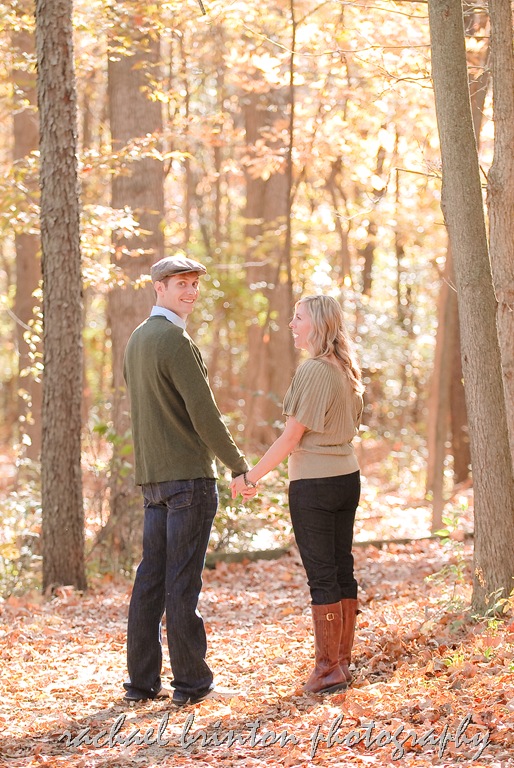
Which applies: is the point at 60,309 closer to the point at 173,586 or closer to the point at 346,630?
the point at 173,586

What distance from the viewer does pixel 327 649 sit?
16.9 ft

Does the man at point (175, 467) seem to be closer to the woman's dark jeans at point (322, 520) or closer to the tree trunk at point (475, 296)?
the woman's dark jeans at point (322, 520)

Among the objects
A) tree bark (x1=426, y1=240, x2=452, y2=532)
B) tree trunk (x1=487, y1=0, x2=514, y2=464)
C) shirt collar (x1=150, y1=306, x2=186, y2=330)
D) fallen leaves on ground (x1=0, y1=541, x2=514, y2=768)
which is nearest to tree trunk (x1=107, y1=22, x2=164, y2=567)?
tree bark (x1=426, y1=240, x2=452, y2=532)

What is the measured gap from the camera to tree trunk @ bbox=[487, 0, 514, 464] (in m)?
6.27

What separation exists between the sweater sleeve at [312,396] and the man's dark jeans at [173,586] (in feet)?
2.01

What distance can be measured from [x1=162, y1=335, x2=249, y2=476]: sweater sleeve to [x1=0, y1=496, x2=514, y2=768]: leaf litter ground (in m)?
1.39

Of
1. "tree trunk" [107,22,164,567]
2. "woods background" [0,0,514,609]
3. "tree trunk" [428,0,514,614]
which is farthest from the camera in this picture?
"tree trunk" [107,22,164,567]

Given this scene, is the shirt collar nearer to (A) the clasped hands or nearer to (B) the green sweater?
(B) the green sweater

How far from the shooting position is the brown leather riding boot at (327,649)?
5121 mm

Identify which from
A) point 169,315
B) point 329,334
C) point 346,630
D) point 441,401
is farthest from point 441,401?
point 169,315

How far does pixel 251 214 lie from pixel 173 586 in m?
13.6

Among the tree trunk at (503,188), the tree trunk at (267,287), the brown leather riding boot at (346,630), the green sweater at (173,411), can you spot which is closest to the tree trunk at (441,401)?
Result: the tree trunk at (503,188)

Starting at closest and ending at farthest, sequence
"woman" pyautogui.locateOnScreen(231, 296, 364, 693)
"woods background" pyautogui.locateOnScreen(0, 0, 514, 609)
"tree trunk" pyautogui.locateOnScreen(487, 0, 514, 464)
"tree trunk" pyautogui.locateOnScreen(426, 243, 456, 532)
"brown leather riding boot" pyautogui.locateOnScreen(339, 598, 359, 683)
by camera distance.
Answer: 1. "woman" pyautogui.locateOnScreen(231, 296, 364, 693)
2. "brown leather riding boot" pyautogui.locateOnScreen(339, 598, 359, 683)
3. "woods background" pyautogui.locateOnScreen(0, 0, 514, 609)
4. "tree trunk" pyautogui.locateOnScreen(487, 0, 514, 464)
5. "tree trunk" pyautogui.locateOnScreen(426, 243, 456, 532)

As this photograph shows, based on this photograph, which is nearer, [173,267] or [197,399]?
[197,399]
